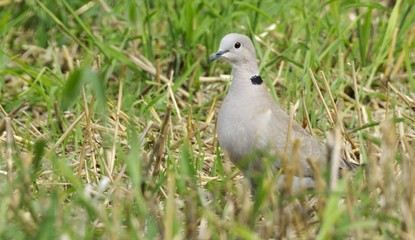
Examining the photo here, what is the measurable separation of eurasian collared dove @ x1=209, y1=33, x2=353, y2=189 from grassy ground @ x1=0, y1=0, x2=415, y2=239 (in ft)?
0.55

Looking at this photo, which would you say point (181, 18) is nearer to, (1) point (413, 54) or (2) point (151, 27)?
(2) point (151, 27)

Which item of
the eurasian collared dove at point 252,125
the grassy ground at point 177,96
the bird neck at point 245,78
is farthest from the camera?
the bird neck at point 245,78

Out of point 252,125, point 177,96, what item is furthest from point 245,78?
point 177,96

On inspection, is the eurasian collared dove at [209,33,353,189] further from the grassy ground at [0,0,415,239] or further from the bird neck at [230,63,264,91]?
the grassy ground at [0,0,415,239]

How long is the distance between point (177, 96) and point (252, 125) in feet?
4.91

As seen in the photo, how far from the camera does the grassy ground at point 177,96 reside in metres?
4.01

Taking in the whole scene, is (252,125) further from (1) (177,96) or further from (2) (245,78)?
(1) (177,96)

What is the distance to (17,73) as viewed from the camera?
5.75m

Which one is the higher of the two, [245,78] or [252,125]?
[245,78]

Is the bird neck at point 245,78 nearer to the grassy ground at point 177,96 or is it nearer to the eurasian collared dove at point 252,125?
the eurasian collared dove at point 252,125

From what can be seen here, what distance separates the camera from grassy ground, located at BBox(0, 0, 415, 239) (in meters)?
4.01

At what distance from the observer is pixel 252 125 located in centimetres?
484

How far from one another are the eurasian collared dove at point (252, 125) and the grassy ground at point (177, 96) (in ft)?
0.55

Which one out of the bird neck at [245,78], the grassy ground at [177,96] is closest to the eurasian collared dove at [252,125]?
the bird neck at [245,78]
